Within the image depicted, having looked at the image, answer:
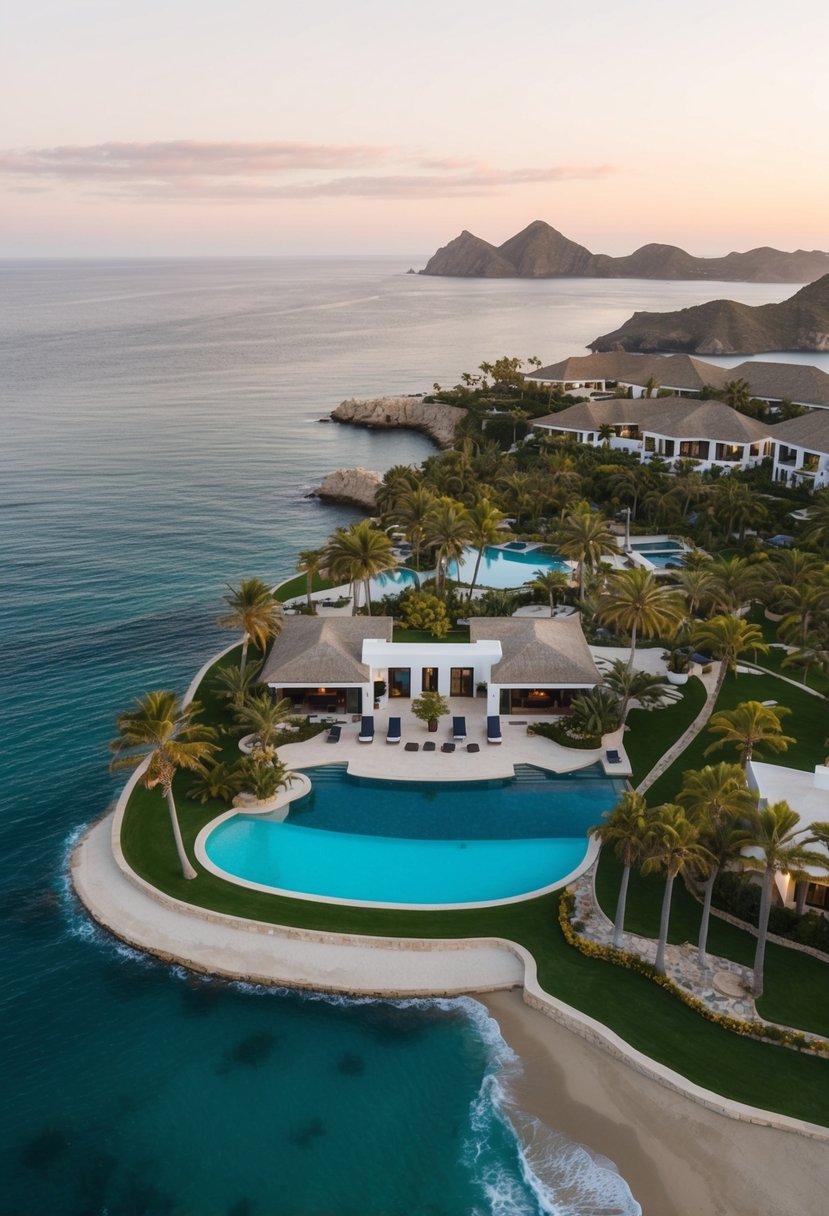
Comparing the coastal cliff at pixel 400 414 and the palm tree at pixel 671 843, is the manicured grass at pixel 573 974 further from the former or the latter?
the coastal cliff at pixel 400 414

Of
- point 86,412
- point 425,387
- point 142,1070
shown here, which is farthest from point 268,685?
point 425,387

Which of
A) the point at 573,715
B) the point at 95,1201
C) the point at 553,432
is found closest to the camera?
the point at 95,1201

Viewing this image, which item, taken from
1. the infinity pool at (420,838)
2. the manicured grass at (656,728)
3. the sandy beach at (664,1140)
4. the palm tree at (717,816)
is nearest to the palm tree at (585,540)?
the manicured grass at (656,728)

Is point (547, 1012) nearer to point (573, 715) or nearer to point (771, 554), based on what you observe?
point (573, 715)

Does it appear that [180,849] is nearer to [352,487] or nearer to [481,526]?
[481,526]

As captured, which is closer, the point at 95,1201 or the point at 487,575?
the point at 95,1201

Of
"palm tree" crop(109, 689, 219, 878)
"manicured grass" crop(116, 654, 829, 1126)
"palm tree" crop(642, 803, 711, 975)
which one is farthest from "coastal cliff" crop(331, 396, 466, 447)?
"palm tree" crop(642, 803, 711, 975)

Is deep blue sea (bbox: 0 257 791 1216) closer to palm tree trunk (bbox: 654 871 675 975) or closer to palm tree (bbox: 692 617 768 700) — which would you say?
palm tree trunk (bbox: 654 871 675 975)
